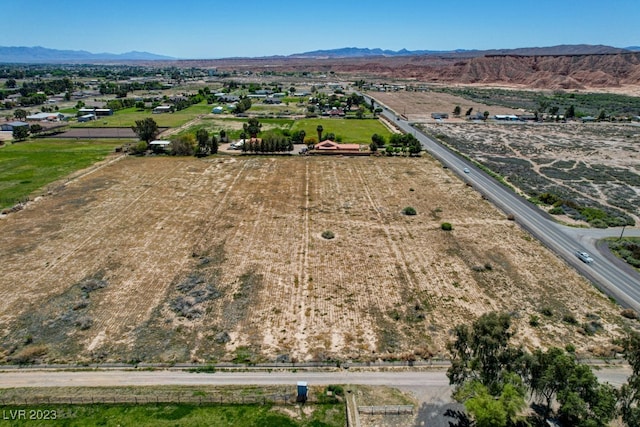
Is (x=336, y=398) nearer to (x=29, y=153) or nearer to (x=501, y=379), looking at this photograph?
(x=501, y=379)

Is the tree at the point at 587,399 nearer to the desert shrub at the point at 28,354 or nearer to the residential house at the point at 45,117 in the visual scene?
the desert shrub at the point at 28,354

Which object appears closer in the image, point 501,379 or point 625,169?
point 501,379

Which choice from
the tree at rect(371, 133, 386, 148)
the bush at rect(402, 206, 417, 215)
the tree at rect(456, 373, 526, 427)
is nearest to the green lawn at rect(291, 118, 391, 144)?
the tree at rect(371, 133, 386, 148)

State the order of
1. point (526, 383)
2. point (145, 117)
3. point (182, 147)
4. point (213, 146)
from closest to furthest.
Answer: point (526, 383) < point (182, 147) < point (213, 146) < point (145, 117)

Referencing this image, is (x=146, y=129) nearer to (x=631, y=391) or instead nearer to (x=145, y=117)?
(x=145, y=117)

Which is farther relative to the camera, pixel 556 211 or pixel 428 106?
pixel 428 106

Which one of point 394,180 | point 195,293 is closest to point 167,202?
point 195,293

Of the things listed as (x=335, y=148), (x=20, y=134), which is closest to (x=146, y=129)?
(x=20, y=134)

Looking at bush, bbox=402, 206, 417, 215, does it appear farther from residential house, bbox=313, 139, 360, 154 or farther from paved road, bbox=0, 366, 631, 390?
residential house, bbox=313, 139, 360, 154
